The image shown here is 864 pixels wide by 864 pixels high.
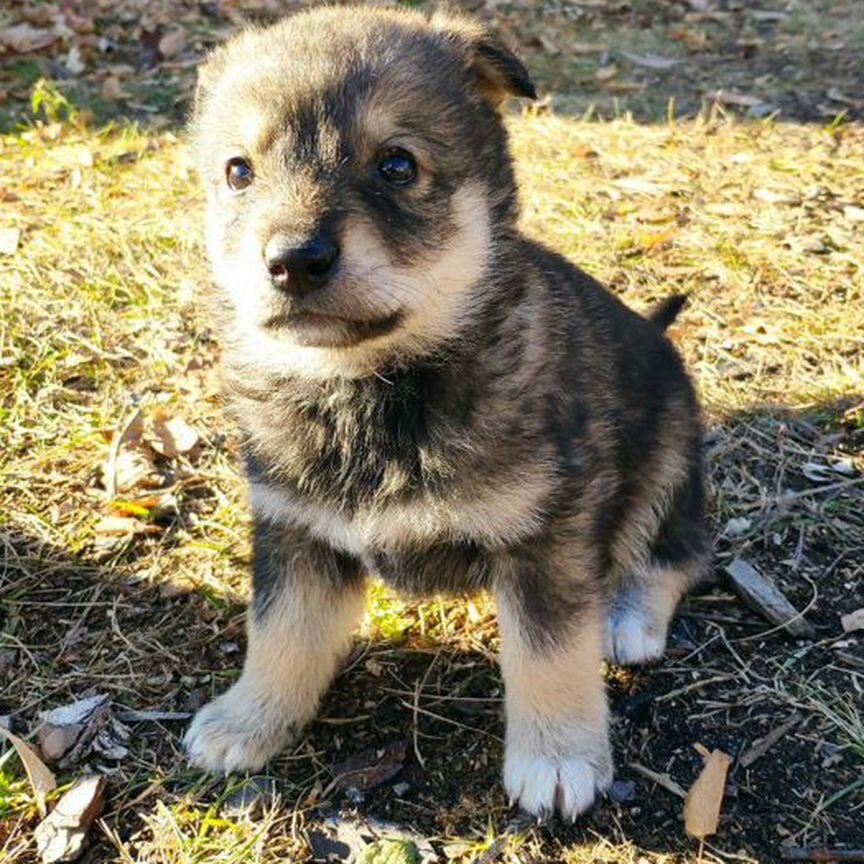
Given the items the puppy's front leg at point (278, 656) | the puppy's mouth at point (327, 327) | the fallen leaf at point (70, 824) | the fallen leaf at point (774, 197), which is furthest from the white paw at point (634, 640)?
the fallen leaf at point (774, 197)

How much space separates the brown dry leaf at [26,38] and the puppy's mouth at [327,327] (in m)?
6.21

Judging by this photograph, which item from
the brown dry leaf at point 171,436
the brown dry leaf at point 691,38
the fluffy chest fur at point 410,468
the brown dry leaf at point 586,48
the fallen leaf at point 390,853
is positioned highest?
the fluffy chest fur at point 410,468

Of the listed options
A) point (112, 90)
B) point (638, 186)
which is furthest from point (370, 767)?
point (112, 90)

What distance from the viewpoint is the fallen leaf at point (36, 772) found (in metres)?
3.00

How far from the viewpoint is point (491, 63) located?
9.61 feet

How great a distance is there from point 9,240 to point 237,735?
132 inches

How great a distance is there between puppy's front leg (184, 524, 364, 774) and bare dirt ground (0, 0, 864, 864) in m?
0.09

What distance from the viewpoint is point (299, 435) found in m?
2.90

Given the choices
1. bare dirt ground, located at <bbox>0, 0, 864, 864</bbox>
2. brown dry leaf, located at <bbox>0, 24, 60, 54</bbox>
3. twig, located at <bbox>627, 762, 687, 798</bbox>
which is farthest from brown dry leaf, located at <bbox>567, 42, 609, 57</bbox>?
twig, located at <bbox>627, 762, 687, 798</bbox>

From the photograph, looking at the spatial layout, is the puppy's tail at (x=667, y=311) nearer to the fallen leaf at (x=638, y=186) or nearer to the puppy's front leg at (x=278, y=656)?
the puppy's front leg at (x=278, y=656)

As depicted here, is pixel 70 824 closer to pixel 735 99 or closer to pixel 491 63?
pixel 491 63

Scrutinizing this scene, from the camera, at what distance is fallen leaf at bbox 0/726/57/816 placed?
3.00m

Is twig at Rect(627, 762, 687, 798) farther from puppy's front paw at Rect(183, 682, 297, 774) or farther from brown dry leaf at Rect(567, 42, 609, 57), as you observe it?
brown dry leaf at Rect(567, 42, 609, 57)

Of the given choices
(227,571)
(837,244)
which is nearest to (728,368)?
(837,244)
